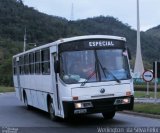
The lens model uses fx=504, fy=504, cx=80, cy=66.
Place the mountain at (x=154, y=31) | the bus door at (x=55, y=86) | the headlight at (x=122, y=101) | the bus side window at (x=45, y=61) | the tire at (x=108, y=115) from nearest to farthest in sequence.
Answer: the headlight at (x=122, y=101), the bus door at (x=55, y=86), the tire at (x=108, y=115), the bus side window at (x=45, y=61), the mountain at (x=154, y=31)

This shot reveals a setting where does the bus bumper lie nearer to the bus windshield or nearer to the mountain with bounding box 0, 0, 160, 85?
the bus windshield

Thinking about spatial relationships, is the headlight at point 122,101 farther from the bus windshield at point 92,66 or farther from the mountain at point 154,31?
the mountain at point 154,31

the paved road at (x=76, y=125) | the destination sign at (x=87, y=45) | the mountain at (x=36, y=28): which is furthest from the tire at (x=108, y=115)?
the mountain at (x=36, y=28)

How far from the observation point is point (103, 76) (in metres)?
16.6

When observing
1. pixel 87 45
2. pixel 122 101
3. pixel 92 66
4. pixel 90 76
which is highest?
pixel 87 45

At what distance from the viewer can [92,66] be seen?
16547 millimetres

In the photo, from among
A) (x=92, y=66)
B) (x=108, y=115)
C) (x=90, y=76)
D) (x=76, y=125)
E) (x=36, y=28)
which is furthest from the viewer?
(x=36, y=28)

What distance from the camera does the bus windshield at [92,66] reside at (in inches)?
648

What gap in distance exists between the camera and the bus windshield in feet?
54.0

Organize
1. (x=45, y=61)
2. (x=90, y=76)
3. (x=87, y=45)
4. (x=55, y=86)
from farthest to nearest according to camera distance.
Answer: (x=45, y=61), (x=55, y=86), (x=87, y=45), (x=90, y=76)

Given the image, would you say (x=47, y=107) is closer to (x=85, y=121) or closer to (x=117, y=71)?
(x=85, y=121)

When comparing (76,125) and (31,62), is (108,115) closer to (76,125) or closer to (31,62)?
(76,125)

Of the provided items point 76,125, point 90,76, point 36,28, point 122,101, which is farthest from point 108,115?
point 36,28

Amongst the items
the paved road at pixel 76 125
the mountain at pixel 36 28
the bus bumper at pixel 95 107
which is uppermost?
the mountain at pixel 36 28
